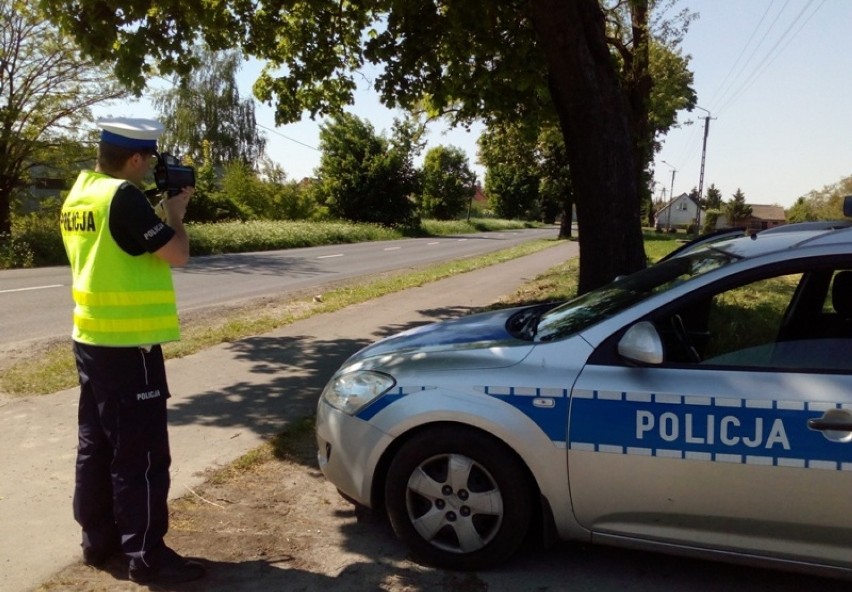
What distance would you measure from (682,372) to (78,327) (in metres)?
2.61

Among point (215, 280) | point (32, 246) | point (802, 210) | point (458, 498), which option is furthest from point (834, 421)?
point (802, 210)

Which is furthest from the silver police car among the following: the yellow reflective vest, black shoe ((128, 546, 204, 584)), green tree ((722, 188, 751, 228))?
green tree ((722, 188, 751, 228))

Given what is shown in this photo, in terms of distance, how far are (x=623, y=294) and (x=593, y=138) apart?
167 inches

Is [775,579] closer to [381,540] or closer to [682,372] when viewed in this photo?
[682,372]

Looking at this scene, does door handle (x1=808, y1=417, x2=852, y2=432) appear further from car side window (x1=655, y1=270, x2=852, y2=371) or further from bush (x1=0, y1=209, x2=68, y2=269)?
bush (x1=0, y1=209, x2=68, y2=269)

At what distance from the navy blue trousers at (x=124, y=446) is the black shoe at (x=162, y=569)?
42 millimetres

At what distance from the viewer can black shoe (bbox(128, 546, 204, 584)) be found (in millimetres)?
3158

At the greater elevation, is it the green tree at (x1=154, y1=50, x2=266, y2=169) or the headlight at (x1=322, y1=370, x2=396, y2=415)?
the green tree at (x1=154, y1=50, x2=266, y2=169)

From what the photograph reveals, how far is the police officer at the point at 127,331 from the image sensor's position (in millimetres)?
3072

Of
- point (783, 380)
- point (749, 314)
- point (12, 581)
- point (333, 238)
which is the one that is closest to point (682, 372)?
point (783, 380)

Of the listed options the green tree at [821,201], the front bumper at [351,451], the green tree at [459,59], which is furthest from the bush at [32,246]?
the green tree at [821,201]

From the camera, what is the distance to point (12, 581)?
3.22 metres

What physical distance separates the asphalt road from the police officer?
6447 mm

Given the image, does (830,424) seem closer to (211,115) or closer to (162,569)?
(162,569)
